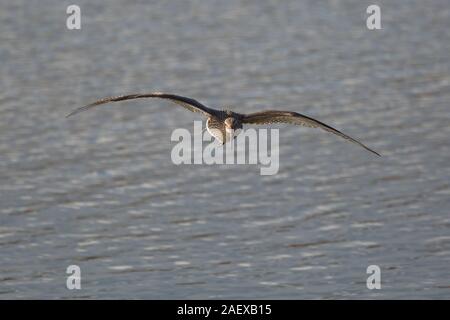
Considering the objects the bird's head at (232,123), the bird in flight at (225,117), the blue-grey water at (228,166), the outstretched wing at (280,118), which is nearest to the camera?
the outstretched wing at (280,118)

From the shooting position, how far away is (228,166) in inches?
829

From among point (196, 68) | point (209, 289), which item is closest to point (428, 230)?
point (209, 289)

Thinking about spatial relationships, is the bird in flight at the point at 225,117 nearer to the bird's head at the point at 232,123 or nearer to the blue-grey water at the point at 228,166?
the bird's head at the point at 232,123

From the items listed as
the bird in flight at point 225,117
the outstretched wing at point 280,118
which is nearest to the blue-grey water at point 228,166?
the bird in flight at point 225,117

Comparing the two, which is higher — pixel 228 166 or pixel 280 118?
pixel 280 118

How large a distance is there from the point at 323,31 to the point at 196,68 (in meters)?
4.10

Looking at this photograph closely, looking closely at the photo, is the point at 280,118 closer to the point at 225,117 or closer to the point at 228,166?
the point at 225,117

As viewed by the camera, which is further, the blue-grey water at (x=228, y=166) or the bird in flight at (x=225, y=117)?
the blue-grey water at (x=228, y=166)

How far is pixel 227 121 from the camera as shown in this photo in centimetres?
1502

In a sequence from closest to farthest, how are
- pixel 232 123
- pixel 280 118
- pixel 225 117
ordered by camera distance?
pixel 280 118, pixel 232 123, pixel 225 117

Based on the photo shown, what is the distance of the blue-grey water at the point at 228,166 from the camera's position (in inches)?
667

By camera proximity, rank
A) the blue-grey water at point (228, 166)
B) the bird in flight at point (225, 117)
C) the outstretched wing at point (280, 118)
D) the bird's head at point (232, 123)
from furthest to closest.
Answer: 1. the blue-grey water at point (228, 166)
2. the bird's head at point (232, 123)
3. the bird in flight at point (225, 117)
4. the outstretched wing at point (280, 118)

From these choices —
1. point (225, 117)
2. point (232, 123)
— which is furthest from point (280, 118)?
point (225, 117)
